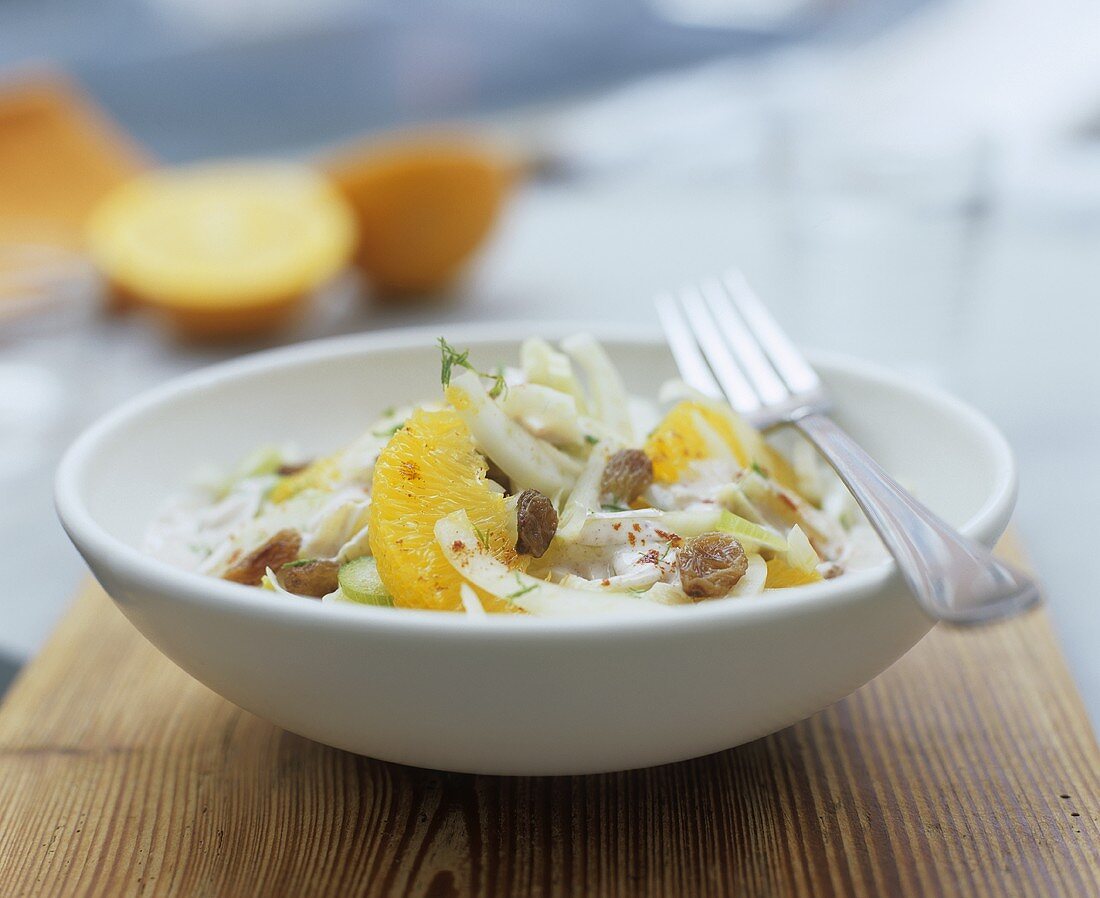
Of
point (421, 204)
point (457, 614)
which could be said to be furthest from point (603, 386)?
point (421, 204)

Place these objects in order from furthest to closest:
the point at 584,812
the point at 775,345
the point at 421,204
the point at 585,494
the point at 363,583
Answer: the point at 421,204
the point at 775,345
the point at 585,494
the point at 363,583
the point at 584,812

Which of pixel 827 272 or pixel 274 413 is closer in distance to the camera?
pixel 274 413

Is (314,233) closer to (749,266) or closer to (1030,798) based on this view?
(749,266)

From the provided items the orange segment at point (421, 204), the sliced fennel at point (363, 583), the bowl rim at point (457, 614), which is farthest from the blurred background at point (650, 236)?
the sliced fennel at point (363, 583)

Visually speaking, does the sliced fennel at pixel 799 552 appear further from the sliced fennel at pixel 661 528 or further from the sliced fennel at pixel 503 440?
the sliced fennel at pixel 503 440

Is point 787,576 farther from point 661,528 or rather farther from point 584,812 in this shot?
point 584,812

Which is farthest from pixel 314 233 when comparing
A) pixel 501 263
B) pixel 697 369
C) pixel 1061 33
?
pixel 1061 33
